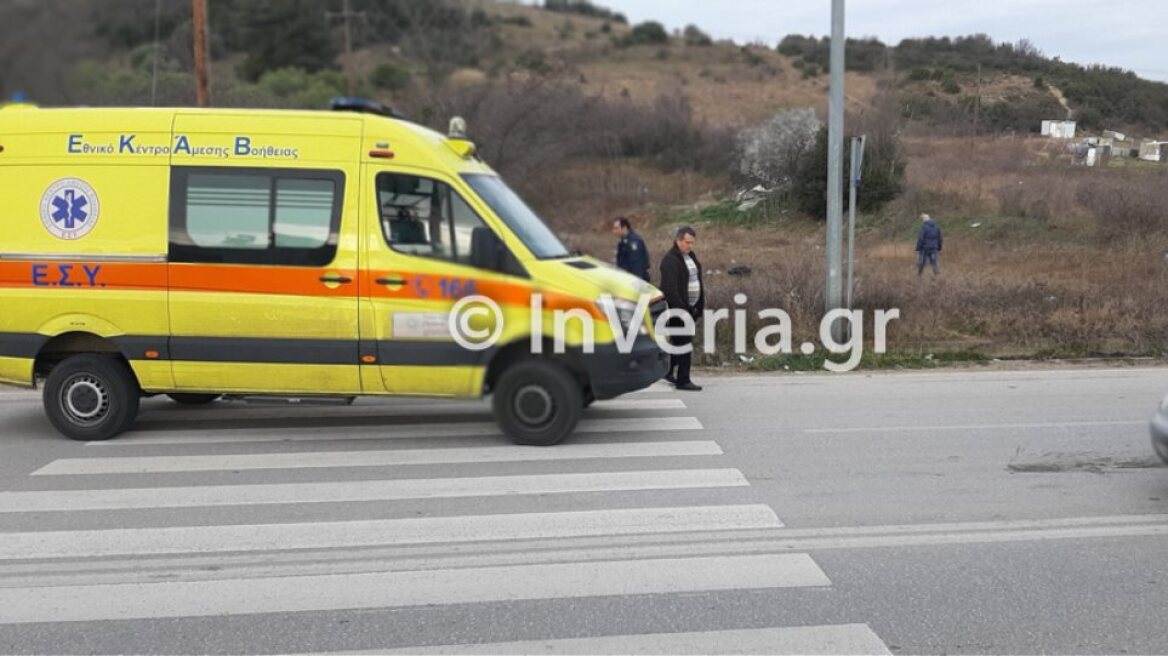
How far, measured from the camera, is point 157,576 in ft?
17.0

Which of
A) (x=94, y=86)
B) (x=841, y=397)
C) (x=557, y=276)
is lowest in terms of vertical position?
(x=841, y=397)

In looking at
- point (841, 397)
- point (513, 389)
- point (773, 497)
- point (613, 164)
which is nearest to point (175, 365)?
point (513, 389)

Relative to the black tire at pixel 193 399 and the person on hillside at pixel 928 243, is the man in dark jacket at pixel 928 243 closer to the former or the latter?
the person on hillside at pixel 928 243

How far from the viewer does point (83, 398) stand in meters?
8.14

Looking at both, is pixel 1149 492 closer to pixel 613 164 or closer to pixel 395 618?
pixel 395 618

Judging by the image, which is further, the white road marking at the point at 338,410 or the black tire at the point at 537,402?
the white road marking at the point at 338,410

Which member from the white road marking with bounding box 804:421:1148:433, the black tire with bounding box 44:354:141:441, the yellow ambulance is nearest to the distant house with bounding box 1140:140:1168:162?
the white road marking with bounding box 804:421:1148:433

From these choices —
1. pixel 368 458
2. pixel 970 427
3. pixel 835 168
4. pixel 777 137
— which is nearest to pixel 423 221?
pixel 368 458

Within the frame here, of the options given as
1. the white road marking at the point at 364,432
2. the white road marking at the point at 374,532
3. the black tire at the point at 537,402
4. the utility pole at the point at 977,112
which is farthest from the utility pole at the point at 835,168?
the utility pole at the point at 977,112

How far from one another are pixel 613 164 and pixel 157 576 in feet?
138

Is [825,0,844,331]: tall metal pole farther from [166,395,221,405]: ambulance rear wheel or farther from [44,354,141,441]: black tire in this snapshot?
[44,354,141,441]: black tire

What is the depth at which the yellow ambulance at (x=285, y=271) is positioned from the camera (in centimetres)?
783

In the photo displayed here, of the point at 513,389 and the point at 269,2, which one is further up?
the point at 269,2
